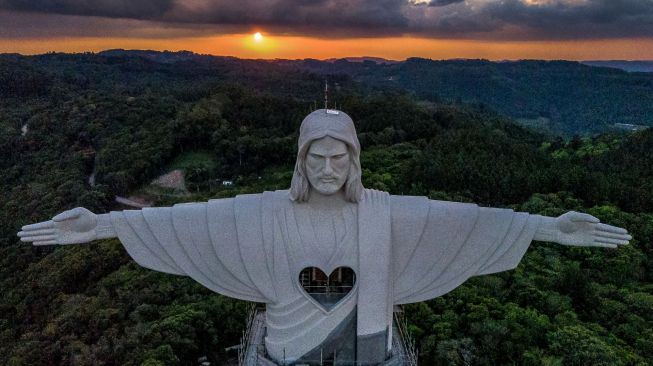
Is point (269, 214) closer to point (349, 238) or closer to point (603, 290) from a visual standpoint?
point (349, 238)

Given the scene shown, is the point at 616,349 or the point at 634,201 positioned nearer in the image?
the point at 616,349

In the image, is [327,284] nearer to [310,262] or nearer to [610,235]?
[310,262]

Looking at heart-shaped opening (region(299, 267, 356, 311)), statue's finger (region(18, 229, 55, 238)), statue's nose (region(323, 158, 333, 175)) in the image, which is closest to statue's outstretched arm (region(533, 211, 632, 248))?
heart-shaped opening (region(299, 267, 356, 311))

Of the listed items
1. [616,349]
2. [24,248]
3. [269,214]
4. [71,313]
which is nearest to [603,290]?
[616,349]

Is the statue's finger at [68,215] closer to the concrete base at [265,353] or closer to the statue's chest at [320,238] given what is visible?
the statue's chest at [320,238]

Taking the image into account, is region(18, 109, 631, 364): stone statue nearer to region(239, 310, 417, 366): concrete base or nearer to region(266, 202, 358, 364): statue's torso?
region(266, 202, 358, 364): statue's torso

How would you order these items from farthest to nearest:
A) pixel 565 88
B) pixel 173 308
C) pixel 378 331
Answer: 1. pixel 565 88
2. pixel 173 308
3. pixel 378 331

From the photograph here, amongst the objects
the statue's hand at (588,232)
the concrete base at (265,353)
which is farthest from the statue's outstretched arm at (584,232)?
the concrete base at (265,353)
